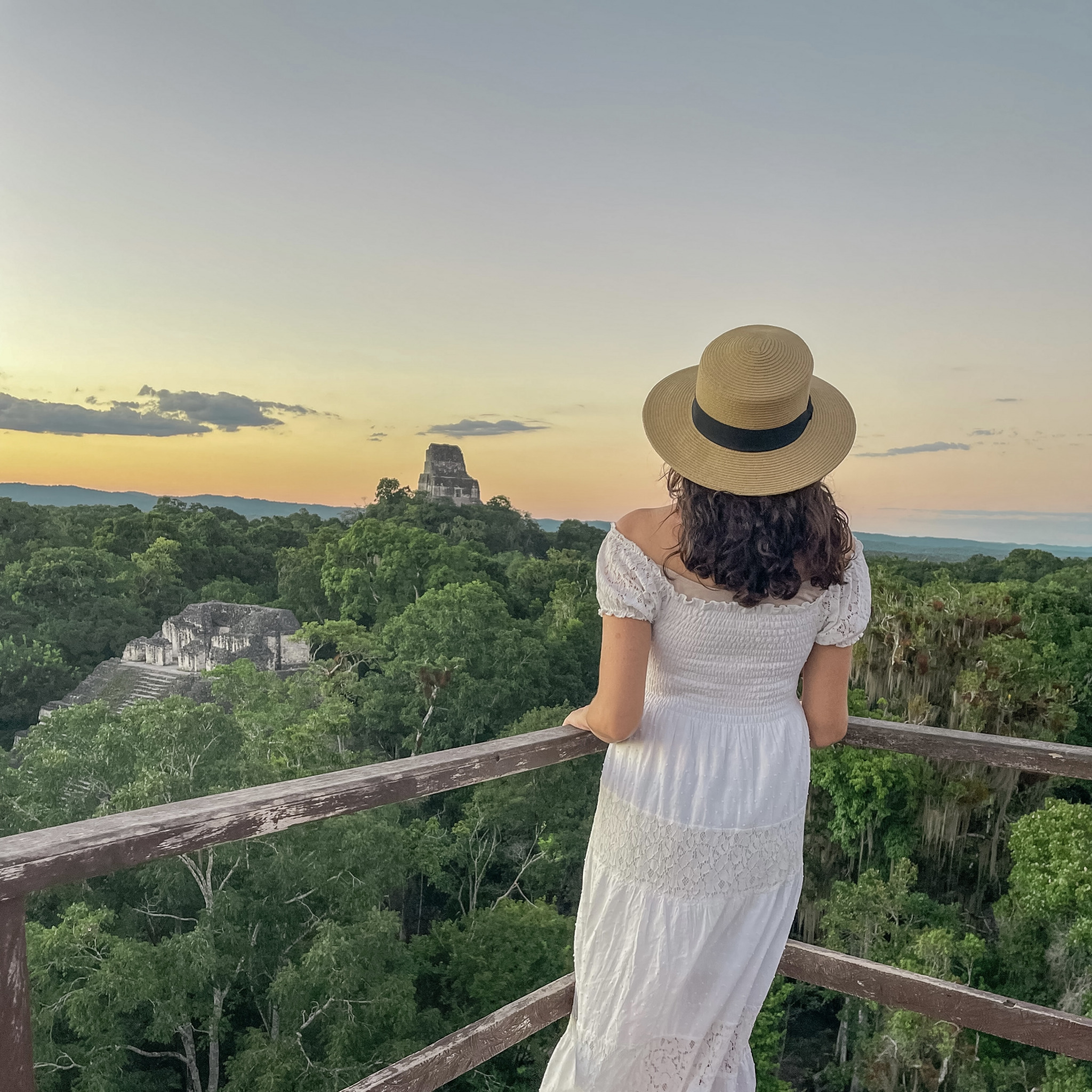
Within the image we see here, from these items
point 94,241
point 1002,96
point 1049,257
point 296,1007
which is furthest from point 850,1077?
point 94,241

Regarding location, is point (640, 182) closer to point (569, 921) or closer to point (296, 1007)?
point (569, 921)

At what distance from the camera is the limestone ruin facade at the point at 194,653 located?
2953 cm

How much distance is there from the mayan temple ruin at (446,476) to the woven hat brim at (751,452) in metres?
67.0

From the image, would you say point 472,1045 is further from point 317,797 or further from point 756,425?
point 756,425

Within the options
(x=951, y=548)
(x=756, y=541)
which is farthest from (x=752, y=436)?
(x=951, y=548)

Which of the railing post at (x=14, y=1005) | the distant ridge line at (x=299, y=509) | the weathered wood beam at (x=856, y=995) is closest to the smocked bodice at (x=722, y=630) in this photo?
the weathered wood beam at (x=856, y=995)

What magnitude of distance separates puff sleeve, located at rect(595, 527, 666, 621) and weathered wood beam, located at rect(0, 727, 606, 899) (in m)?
0.35

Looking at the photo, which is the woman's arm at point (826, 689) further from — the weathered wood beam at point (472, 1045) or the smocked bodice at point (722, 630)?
the weathered wood beam at point (472, 1045)

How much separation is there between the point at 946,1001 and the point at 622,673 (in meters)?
1.05

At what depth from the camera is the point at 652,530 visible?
140cm

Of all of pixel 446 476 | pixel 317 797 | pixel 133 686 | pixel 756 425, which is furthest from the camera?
pixel 446 476

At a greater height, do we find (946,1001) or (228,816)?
(228,816)

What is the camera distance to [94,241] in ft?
150

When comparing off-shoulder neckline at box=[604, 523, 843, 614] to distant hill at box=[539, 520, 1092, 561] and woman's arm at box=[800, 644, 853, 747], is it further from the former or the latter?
distant hill at box=[539, 520, 1092, 561]
